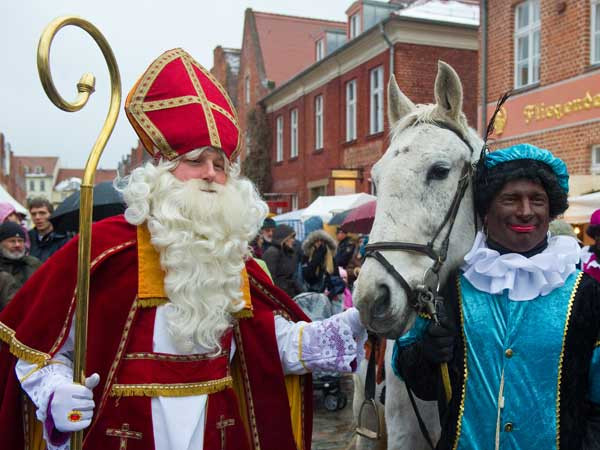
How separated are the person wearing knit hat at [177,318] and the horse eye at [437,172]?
24.5 inches

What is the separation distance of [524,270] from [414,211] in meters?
0.45

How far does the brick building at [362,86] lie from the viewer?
15.9 meters

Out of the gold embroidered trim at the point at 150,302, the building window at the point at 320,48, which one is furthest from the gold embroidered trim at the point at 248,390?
the building window at the point at 320,48

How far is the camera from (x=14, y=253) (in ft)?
16.0

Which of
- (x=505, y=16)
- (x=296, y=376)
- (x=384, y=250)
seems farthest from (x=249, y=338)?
(x=505, y=16)

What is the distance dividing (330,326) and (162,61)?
128 cm

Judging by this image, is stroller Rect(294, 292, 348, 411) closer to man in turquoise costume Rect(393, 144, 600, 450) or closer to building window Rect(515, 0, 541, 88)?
man in turquoise costume Rect(393, 144, 600, 450)

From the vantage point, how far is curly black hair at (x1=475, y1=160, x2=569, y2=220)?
6.93 feet

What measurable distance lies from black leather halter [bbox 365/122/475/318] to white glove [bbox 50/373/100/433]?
106 cm

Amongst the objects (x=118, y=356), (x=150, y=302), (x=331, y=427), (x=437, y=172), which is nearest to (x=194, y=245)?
(x=150, y=302)

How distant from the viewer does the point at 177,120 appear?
2309mm

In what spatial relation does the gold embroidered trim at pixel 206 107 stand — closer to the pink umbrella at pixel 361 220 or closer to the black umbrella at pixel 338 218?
the pink umbrella at pixel 361 220

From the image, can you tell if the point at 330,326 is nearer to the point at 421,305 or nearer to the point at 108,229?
the point at 421,305

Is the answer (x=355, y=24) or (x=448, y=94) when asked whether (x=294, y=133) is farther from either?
(x=448, y=94)
